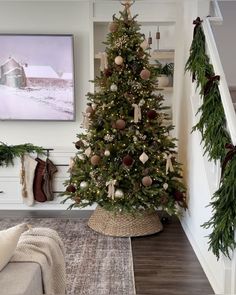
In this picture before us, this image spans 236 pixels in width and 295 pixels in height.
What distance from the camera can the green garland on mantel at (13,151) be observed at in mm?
4570

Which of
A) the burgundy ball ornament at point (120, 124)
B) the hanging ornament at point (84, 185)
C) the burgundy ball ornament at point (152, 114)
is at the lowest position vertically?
the hanging ornament at point (84, 185)

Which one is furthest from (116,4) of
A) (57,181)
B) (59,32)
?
(57,181)

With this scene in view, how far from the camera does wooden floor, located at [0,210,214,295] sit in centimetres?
286

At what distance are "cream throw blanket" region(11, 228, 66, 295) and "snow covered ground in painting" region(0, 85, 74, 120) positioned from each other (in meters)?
2.73

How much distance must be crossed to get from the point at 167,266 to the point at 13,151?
231 centimetres

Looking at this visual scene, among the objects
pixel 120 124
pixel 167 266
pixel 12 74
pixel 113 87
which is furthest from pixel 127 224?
pixel 12 74

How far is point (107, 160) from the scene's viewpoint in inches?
151

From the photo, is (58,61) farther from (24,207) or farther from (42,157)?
(24,207)

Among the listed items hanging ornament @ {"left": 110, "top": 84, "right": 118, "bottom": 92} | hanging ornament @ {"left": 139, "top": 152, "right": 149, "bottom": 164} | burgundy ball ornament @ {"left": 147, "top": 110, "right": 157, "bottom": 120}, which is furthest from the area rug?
hanging ornament @ {"left": 110, "top": 84, "right": 118, "bottom": 92}

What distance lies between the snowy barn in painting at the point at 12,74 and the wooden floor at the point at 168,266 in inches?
91.5

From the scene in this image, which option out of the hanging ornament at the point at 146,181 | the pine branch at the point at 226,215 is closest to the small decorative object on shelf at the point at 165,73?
the hanging ornament at the point at 146,181

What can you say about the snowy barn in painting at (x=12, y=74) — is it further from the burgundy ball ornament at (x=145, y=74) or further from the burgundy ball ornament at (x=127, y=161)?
the burgundy ball ornament at (x=127, y=161)

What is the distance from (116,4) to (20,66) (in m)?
1.35

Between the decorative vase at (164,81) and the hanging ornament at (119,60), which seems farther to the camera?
the decorative vase at (164,81)
